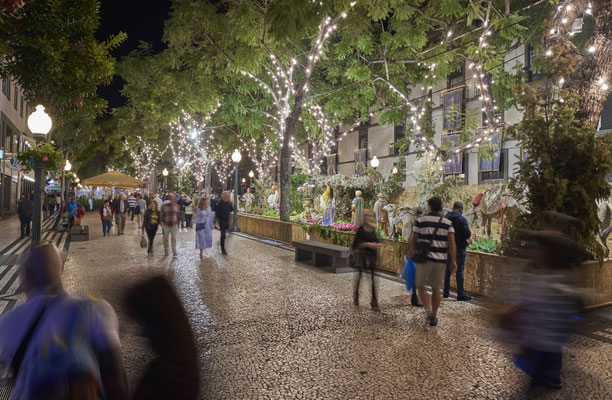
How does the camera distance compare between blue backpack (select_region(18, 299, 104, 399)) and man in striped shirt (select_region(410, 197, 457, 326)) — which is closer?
blue backpack (select_region(18, 299, 104, 399))

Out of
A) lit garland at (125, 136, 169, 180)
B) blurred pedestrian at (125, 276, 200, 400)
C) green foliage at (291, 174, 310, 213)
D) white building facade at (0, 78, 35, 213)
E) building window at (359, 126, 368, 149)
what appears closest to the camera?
blurred pedestrian at (125, 276, 200, 400)

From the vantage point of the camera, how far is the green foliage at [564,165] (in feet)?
21.4

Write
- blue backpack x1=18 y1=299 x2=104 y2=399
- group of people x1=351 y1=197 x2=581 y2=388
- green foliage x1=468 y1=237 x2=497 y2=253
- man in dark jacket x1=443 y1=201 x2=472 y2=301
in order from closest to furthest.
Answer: blue backpack x1=18 y1=299 x2=104 y2=399 → group of people x1=351 y1=197 x2=581 y2=388 → man in dark jacket x1=443 y1=201 x2=472 y2=301 → green foliage x1=468 y1=237 x2=497 y2=253

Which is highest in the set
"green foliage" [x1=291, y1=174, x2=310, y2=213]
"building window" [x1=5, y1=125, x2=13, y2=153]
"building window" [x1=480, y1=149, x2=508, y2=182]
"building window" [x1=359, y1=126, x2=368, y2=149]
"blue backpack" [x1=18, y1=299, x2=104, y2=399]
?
"building window" [x1=359, y1=126, x2=368, y2=149]

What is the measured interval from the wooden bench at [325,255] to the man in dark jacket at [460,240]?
238cm

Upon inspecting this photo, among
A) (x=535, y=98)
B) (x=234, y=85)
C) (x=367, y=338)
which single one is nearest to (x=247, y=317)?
(x=367, y=338)

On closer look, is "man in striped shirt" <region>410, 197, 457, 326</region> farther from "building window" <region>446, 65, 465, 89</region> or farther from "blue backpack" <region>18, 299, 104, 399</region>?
"building window" <region>446, 65, 465, 89</region>

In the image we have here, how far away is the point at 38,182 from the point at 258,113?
15948 millimetres

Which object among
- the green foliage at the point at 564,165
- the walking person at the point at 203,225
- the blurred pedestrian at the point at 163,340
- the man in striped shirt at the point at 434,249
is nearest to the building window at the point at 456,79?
the green foliage at the point at 564,165

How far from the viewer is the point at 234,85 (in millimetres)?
20297

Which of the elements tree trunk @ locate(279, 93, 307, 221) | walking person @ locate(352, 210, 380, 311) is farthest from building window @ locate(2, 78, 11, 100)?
walking person @ locate(352, 210, 380, 311)

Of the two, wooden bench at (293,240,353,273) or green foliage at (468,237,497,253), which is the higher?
green foliage at (468,237,497,253)

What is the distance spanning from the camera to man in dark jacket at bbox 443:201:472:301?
6.69m

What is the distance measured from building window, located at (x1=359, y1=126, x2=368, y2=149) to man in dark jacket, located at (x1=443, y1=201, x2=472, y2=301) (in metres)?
25.7
